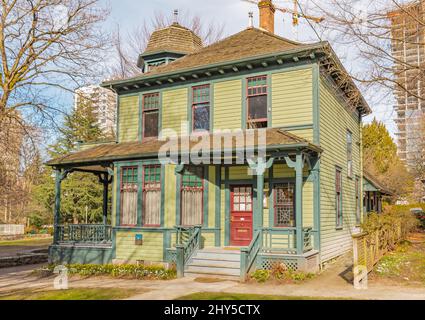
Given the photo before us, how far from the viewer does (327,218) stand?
15164 millimetres

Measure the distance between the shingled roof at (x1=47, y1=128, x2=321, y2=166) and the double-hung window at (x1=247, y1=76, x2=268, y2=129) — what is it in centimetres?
58

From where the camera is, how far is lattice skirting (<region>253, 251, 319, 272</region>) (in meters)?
12.4

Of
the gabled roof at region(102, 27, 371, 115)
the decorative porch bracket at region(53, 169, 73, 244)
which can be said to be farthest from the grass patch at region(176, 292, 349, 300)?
the decorative porch bracket at region(53, 169, 73, 244)

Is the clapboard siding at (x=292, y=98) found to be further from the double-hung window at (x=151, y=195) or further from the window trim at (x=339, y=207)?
the double-hung window at (x=151, y=195)

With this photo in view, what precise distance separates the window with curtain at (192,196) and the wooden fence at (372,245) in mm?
6037

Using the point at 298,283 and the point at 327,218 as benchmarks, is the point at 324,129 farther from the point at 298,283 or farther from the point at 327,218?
the point at 298,283

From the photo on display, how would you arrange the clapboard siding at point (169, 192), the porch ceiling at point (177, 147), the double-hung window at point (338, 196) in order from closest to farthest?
the porch ceiling at point (177, 147), the clapboard siding at point (169, 192), the double-hung window at point (338, 196)

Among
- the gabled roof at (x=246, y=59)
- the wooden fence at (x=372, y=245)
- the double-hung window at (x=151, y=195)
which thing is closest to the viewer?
the wooden fence at (x=372, y=245)

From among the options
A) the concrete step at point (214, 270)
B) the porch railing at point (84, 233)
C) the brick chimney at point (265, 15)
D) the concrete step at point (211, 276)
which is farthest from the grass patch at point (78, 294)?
the brick chimney at point (265, 15)

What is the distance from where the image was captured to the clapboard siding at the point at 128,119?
18.4 meters

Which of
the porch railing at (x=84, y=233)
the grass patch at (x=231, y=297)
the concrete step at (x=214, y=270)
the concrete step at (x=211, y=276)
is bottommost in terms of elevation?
the concrete step at (x=211, y=276)

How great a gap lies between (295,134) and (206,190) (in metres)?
3.85

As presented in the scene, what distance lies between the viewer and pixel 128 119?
18.6 meters
